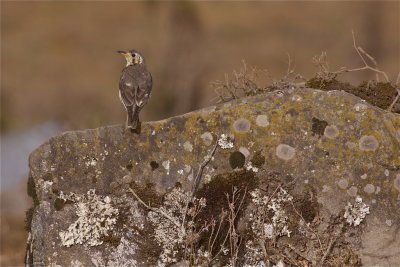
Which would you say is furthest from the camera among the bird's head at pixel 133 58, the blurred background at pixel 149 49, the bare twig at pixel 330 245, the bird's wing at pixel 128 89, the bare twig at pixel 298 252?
the blurred background at pixel 149 49

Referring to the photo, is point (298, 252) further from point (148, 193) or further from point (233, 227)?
point (148, 193)

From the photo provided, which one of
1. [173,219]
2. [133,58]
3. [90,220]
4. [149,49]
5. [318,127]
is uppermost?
[318,127]

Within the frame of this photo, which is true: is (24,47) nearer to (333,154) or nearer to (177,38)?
(177,38)

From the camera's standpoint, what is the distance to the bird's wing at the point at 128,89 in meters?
8.14

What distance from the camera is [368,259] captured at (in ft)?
22.7

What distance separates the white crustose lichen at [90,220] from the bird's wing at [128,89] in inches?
50.2

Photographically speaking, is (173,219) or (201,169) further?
(201,169)

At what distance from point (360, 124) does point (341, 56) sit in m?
27.6

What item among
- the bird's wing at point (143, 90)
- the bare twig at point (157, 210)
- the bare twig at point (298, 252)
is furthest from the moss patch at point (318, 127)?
the bird's wing at point (143, 90)

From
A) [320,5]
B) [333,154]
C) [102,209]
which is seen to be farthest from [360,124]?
[320,5]

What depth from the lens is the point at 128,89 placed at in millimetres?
8328

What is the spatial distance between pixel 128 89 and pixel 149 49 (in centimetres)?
2818

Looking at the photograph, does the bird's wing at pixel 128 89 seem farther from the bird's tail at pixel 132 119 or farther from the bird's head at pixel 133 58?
the bird's head at pixel 133 58

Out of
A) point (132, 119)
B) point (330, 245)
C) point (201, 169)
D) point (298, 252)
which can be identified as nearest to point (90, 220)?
point (132, 119)
